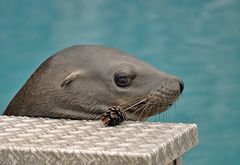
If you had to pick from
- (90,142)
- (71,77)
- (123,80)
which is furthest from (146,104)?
(90,142)

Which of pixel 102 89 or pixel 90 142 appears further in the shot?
pixel 102 89

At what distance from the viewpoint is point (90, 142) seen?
2451 mm

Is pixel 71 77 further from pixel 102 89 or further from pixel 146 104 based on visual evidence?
pixel 146 104

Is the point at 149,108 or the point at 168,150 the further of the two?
the point at 149,108

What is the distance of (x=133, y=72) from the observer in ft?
11.1

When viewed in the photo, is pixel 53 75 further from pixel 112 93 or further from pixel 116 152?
pixel 116 152

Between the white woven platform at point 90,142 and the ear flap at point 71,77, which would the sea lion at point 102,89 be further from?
the white woven platform at point 90,142

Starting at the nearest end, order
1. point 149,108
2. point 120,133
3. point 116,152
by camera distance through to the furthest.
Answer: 1. point 116,152
2. point 120,133
3. point 149,108

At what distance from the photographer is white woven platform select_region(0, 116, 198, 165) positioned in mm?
2252

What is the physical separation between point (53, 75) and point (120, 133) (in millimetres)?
882

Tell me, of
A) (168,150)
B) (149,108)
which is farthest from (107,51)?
(168,150)

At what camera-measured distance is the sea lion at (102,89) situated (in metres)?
3.36

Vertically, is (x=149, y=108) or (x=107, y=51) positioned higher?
(x=107, y=51)

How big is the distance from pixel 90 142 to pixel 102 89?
0.94 meters
